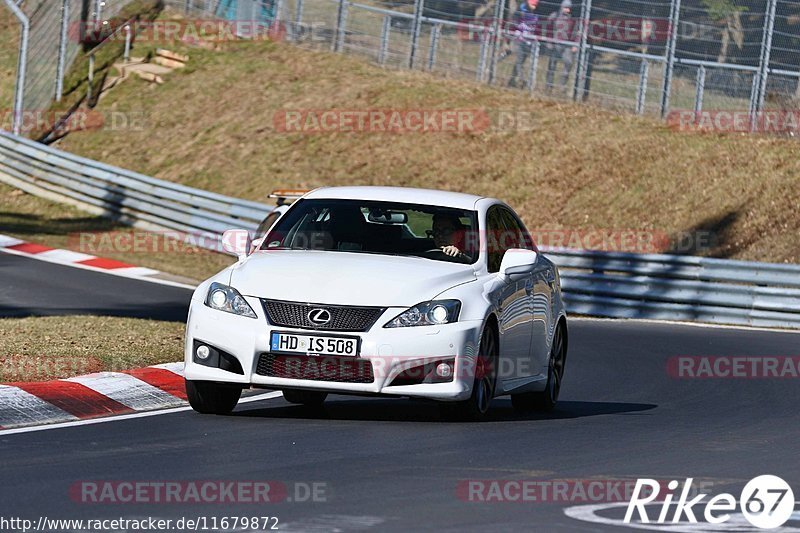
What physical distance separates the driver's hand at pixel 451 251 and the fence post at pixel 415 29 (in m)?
23.3

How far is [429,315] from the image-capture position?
9.42 meters

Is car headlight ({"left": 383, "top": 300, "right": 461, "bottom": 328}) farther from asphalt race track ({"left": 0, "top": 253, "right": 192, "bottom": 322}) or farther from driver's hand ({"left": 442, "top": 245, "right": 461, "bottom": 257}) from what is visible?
asphalt race track ({"left": 0, "top": 253, "right": 192, "bottom": 322})

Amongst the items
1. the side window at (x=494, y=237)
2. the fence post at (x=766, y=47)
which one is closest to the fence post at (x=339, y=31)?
the fence post at (x=766, y=47)

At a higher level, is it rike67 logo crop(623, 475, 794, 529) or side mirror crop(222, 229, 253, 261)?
side mirror crop(222, 229, 253, 261)

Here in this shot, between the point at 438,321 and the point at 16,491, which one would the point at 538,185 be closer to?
the point at 438,321

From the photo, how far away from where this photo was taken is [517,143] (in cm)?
3061

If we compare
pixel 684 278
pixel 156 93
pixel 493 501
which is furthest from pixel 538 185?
pixel 493 501

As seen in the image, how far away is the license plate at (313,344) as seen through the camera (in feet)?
30.3

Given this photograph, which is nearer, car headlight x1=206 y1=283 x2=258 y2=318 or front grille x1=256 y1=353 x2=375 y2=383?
front grille x1=256 y1=353 x2=375 y2=383

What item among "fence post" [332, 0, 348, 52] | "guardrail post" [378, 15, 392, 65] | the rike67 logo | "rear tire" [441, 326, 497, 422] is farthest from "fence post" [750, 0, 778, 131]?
the rike67 logo

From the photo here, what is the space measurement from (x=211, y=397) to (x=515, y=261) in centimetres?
215

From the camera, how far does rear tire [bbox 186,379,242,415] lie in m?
9.78

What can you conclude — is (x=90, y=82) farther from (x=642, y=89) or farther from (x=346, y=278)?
(x=346, y=278)

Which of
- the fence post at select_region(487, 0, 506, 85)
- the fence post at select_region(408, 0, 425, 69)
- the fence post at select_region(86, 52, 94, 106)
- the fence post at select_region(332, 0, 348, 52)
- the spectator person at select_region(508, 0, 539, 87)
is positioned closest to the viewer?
the spectator person at select_region(508, 0, 539, 87)
